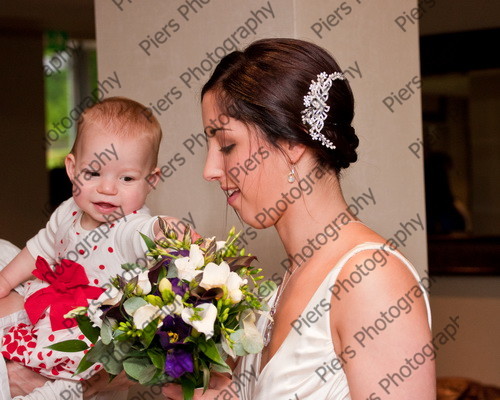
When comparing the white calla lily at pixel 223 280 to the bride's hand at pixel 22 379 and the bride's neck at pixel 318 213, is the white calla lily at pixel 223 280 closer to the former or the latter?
the bride's neck at pixel 318 213

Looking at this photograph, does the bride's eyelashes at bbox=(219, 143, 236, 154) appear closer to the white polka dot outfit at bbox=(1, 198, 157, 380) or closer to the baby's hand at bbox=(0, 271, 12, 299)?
the white polka dot outfit at bbox=(1, 198, 157, 380)

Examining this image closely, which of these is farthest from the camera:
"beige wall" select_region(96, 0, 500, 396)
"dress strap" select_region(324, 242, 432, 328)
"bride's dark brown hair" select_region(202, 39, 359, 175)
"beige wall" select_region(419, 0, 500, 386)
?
"beige wall" select_region(419, 0, 500, 386)

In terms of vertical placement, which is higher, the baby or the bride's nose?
the bride's nose

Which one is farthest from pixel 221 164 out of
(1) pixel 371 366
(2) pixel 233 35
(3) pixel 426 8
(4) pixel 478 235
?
(4) pixel 478 235

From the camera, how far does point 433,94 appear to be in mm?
6230

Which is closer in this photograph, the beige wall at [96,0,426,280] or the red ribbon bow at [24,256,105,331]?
the red ribbon bow at [24,256,105,331]

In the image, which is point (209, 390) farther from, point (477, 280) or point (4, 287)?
point (477, 280)

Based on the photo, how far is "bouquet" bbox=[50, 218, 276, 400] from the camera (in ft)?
4.87

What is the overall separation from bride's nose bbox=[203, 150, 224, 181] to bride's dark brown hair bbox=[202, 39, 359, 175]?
11 centimetres

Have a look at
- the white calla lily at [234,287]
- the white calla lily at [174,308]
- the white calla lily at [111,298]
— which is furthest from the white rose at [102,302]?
the white calla lily at [234,287]

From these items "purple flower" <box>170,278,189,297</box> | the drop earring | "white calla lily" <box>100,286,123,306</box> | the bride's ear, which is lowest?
"white calla lily" <box>100,286,123,306</box>

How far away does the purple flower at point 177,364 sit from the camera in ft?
4.88

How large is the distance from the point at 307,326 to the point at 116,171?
0.71 m

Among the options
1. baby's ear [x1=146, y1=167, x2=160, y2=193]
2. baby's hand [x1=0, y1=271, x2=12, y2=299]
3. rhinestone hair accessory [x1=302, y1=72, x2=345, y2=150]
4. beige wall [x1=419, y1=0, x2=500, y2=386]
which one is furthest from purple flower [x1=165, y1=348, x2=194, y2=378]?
beige wall [x1=419, y1=0, x2=500, y2=386]
